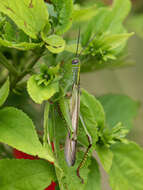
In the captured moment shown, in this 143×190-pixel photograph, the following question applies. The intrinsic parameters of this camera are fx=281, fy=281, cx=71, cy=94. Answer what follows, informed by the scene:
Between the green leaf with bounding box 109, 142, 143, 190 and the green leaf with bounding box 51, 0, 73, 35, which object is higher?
the green leaf with bounding box 51, 0, 73, 35

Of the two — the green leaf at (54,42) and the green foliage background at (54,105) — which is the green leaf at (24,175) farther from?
the green leaf at (54,42)

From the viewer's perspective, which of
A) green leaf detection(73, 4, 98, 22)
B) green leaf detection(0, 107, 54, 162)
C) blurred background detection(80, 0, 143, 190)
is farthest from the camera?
blurred background detection(80, 0, 143, 190)

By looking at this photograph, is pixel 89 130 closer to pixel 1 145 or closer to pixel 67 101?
pixel 67 101

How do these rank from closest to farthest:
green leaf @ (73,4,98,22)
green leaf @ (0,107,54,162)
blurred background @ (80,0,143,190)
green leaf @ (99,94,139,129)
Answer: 1. green leaf @ (0,107,54,162)
2. green leaf @ (73,4,98,22)
3. green leaf @ (99,94,139,129)
4. blurred background @ (80,0,143,190)

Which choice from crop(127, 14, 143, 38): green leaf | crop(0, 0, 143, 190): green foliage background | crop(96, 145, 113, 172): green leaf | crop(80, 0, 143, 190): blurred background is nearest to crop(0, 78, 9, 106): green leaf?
crop(0, 0, 143, 190): green foliage background

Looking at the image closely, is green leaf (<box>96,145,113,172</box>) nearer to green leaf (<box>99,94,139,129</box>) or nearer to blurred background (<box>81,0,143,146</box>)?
green leaf (<box>99,94,139,129</box>)

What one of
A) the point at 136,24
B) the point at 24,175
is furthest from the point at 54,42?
the point at 136,24

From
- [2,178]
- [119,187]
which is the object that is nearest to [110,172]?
[119,187]

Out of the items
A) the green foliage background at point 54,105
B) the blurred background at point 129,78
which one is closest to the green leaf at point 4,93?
the green foliage background at point 54,105
